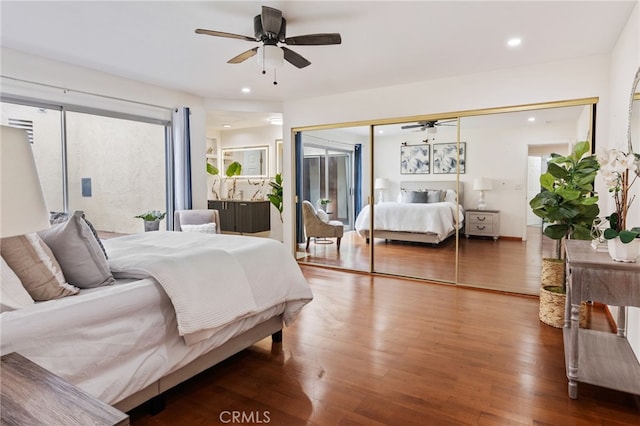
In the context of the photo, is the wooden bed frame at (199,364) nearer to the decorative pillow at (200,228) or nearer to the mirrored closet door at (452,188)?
the decorative pillow at (200,228)

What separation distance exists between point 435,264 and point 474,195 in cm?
106

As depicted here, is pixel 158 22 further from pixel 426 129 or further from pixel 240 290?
pixel 426 129

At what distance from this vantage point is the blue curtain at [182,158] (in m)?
4.95

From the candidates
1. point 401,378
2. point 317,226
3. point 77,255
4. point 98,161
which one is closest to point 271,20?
point 77,255

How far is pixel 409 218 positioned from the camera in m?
5.46

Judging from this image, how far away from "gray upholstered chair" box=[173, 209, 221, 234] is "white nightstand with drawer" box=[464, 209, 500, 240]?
322 centimetres

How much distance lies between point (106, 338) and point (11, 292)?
40cm

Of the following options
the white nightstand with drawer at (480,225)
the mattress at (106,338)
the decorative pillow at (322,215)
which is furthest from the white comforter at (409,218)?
the mattress at (106,338)

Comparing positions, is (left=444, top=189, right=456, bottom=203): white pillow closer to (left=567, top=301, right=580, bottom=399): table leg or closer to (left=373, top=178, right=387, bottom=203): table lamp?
(left=373, top=178, right=387, bottom=203): table lamp

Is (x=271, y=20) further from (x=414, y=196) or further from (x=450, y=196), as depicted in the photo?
(x=414, y=196)

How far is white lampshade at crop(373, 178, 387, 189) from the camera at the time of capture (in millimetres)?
5172

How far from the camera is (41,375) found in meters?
0.99

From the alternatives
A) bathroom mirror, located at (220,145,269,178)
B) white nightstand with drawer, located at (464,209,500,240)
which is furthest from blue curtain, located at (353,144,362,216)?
bathroom mirror, located at (220,145,269,178)

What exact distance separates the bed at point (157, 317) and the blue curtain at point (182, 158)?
7.90 ft
